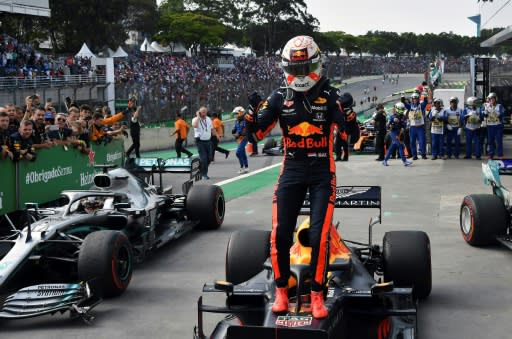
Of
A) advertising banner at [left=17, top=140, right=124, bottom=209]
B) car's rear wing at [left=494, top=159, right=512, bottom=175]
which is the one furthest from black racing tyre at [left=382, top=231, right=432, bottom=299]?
advertising banner at [left=17, top=140, right=124, bottom=209]

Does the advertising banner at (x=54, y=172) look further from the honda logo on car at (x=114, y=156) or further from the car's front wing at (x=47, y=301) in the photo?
the car's front wing at (x=47, y=301)

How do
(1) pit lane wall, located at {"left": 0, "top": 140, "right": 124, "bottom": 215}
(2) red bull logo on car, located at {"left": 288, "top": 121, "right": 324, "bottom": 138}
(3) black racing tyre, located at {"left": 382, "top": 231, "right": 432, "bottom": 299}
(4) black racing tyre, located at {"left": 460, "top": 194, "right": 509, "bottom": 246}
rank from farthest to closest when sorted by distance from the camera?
(1) pit lane wall, located at {"left": 0, "top": 140, "right": 124, "bottom": 215}, (4) black racing tyre, located at {"left": 460, "top": 194, "right": 509, "bottom": 246}, (3) black racing tyre, located at {"left": 382, "top": 231, "right": 432, "bottom": 299}, (2) red bull logo on car, located at {"left": 288, "top": 121, "right": 324, "bottom": 138}

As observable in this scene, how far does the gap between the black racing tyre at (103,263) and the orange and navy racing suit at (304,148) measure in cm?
228

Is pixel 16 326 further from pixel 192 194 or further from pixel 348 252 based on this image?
pixel 192 194

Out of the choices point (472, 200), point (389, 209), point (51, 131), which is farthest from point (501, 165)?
point (51, 131)

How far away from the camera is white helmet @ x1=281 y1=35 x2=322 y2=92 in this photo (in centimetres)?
600

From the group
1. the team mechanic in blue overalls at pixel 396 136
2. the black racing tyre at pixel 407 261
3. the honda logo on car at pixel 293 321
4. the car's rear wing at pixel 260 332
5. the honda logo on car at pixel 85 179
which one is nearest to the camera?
the car's rear wing at pixel 260 332

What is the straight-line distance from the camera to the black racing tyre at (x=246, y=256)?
285 inches

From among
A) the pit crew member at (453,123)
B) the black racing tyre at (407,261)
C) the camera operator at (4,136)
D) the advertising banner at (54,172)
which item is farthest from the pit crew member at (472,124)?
the black racing tyre at (407,261)

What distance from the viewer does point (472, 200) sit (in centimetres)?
986

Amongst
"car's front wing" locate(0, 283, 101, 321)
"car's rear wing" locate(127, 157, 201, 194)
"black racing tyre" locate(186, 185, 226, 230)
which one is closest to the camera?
"car's front wing" locate(0, 283, 101, 321)

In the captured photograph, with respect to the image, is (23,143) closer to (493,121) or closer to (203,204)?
(203,204)

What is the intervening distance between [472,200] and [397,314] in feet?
14.8

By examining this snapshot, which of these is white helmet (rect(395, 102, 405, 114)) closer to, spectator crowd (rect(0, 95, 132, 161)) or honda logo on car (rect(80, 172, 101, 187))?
spectator crowd (rect(0, 95, 132, 161))
